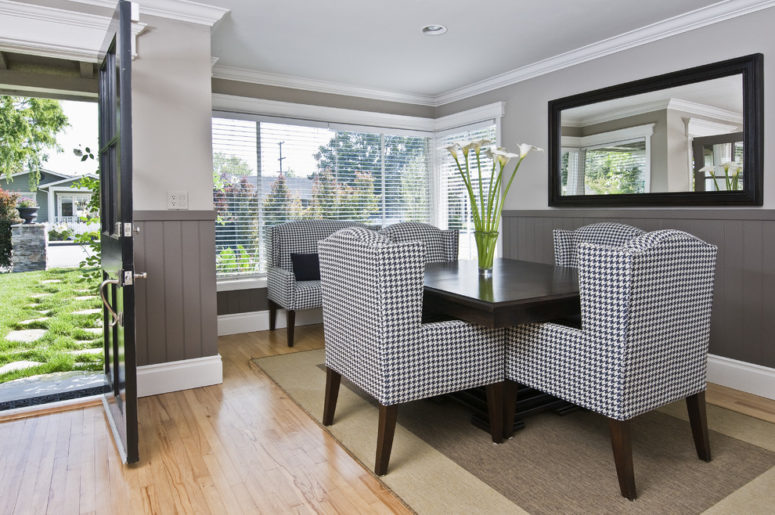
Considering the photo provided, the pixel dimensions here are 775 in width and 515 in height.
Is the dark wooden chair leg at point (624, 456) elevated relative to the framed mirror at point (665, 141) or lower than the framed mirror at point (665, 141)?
lower

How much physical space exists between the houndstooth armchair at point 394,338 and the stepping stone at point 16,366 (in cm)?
239

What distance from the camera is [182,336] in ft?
10.3

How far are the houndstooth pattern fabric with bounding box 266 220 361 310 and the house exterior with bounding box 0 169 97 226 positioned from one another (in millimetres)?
1433

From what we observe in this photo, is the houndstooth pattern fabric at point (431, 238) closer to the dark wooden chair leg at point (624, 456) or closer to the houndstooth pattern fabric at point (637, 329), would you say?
the houndstooth pattern fabric at point (637, 329)

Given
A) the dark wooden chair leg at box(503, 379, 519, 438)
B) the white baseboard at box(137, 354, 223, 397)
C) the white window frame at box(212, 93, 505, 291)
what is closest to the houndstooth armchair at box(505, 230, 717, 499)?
the dark wooden chair leg at box(503, 379, 519, 438)

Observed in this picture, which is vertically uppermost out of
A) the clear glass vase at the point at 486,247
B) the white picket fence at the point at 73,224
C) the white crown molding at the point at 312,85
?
the white crown molding at the point at 312,85

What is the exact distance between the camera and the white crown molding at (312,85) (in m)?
4.35

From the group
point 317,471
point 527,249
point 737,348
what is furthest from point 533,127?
Answer: point 317,471

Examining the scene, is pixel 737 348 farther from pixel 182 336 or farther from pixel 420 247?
pixel 182 336

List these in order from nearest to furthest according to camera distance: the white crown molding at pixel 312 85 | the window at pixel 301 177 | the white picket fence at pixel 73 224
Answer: the white picket fence at pixel 73 224 → the white crown molding at pixel 312 85 → the window at pixel 301 177

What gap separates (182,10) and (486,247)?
2207mm

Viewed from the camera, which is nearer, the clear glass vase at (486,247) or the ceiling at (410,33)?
the clear glass vase at (486,247)

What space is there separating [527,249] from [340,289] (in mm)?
2619

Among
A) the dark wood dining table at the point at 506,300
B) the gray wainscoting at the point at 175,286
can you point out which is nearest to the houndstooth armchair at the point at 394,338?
the dark wood dining table at the point at 506,300
